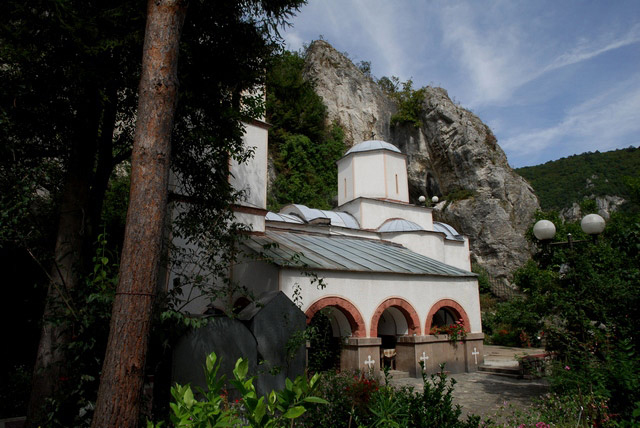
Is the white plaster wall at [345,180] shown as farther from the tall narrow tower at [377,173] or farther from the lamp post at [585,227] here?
the lamp post at [585,227]

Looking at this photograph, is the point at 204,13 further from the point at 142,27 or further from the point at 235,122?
the point at 235,122

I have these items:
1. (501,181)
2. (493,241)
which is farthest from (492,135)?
(493,241)

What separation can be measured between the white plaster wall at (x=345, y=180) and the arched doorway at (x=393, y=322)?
26.8 ft

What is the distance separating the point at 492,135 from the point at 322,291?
2516 cm

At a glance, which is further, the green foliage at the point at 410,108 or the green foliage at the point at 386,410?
the green foliage at the point at 410,108

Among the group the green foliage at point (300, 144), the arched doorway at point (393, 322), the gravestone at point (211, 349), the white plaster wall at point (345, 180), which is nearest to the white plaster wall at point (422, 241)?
the white plaster wall at point (345, 180)

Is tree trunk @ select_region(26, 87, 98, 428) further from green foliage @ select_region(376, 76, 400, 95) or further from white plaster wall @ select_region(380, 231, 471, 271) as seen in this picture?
green foliage @ select_region(376, 76, 400, 95)

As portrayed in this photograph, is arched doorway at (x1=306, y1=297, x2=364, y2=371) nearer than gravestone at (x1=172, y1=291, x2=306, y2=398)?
No

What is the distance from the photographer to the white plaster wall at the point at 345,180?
64.6 feet

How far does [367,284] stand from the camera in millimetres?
10758

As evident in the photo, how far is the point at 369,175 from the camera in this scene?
19.3 meters

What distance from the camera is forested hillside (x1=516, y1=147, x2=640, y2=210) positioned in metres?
49.5

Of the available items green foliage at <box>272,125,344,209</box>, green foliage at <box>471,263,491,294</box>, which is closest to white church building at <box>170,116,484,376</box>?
green foliage at <box>272,125,344,209</box>

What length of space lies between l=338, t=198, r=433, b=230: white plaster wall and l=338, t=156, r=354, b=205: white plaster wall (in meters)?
0.95
